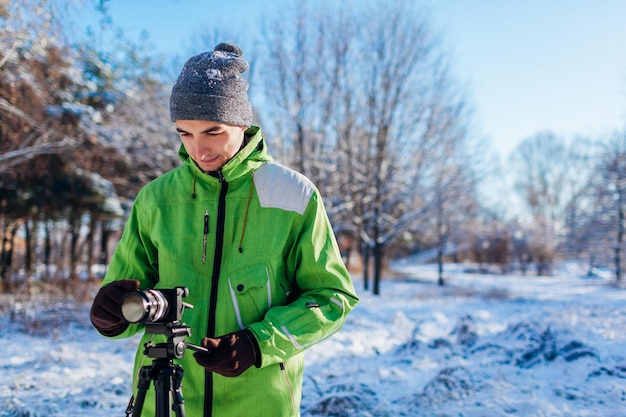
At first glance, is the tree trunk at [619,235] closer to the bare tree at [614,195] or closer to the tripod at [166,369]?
the bare tree at [614,195]

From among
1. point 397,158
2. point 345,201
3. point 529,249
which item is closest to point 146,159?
point 345,201

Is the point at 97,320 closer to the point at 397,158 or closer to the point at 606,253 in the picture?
the point at 397,158

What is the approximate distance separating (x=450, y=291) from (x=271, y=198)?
56.5 feet

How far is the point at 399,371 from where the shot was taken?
5703 mm

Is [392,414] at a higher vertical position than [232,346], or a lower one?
lower

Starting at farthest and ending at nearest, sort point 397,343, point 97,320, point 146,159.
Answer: point 146,159 < point 397,343 < point 97,320

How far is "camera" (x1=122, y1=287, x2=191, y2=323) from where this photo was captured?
4.06 feet

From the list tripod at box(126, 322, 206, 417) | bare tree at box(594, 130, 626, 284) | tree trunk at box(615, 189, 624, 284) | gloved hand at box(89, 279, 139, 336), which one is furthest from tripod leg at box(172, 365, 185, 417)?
tree trunk at box(615, 189, 624, 284)

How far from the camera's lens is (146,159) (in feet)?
47.9

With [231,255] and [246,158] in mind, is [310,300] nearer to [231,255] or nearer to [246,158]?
[231,255]

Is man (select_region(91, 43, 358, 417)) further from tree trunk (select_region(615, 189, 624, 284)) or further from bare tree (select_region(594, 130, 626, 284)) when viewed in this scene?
tree trunk (select_region(615, 189, 624, 284))

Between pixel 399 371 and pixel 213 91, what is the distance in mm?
4840

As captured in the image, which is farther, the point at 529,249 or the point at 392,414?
the point at 529,249

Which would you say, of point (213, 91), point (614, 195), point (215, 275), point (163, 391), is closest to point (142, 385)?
point (163, 391)
